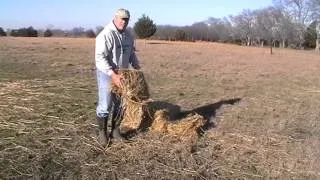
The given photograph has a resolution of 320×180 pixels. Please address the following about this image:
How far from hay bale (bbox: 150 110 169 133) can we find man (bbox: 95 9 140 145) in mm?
704

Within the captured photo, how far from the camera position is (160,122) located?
27.7ft

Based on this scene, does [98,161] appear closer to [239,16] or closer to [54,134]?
[54,134]

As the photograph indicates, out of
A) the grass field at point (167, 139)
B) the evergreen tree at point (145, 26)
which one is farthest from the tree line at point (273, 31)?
the grass field at point (167, 139)

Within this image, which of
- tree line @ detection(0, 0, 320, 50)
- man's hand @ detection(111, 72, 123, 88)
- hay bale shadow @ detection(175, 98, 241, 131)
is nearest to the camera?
man's hand @ detection(111, 72, 123, 88)

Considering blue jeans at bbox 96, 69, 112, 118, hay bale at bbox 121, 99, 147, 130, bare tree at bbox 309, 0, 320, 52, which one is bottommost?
hay bale at bbox 121, 99, 147, 130

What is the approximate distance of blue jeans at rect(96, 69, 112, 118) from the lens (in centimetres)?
753

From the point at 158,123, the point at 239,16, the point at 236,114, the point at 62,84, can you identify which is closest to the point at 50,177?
the point at 158,123

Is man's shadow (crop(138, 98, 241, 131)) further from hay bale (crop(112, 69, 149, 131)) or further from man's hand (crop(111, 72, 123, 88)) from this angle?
man's hand (crop(111, 72, 123, 88))

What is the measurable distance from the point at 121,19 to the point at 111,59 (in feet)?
1.92

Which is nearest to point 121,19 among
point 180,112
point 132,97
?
point 132,97

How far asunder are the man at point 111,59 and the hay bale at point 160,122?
70cm

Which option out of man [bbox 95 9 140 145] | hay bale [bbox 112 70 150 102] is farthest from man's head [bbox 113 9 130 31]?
hay bale [bbox 112 70 150 102]

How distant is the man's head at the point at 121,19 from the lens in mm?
7375

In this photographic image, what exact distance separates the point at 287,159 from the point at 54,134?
343 centimetres
